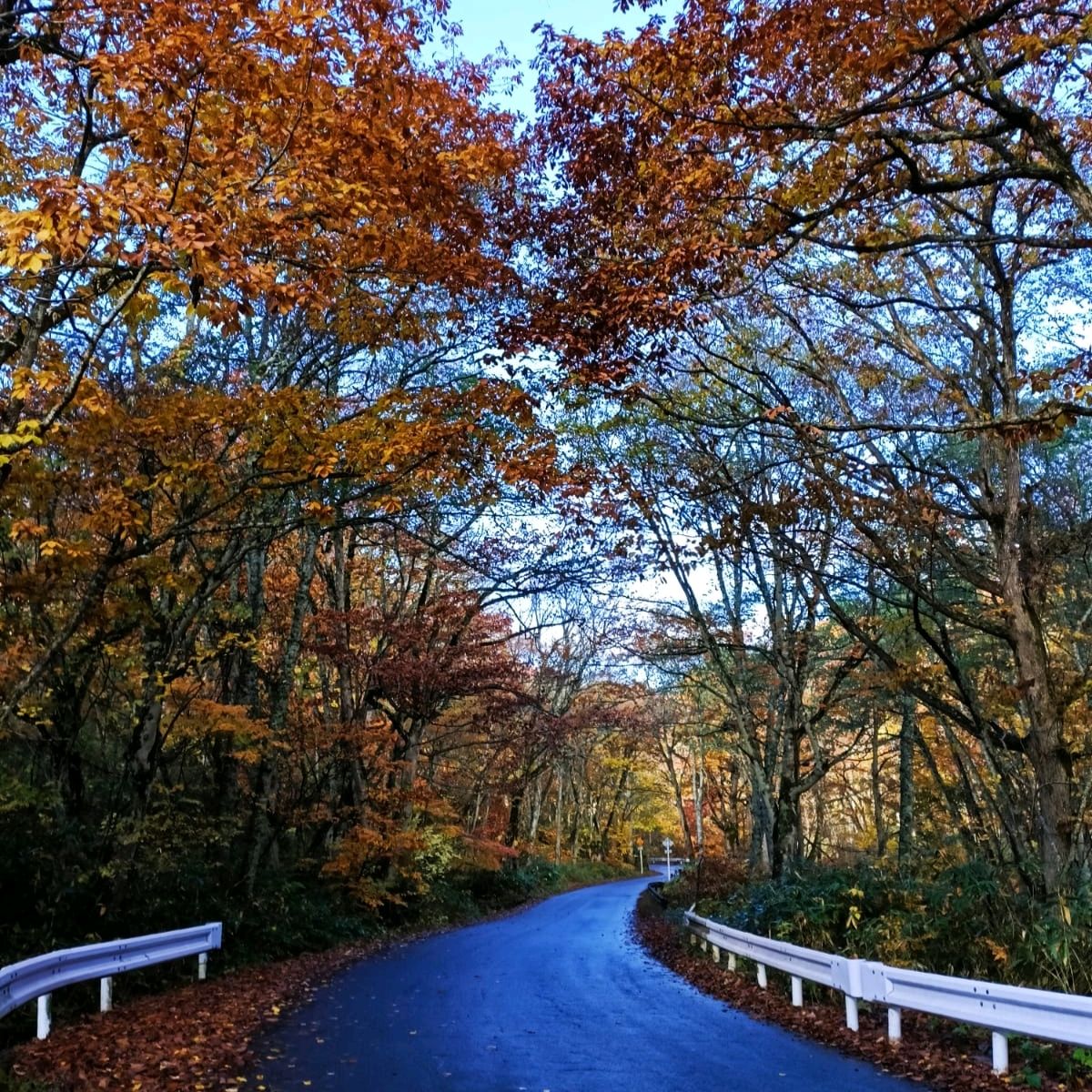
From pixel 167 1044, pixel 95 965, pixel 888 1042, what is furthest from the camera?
pixel 95 965

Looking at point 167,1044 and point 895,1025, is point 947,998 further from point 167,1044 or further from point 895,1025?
point 167,1044

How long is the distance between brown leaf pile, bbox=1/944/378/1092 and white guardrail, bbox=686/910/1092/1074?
5.00m

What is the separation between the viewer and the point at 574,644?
1316 inches

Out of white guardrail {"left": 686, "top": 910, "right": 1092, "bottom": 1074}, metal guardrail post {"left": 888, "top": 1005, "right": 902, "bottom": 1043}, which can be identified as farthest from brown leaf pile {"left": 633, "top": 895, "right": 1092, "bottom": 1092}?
white guardrail {"left": 686, "top": 910, "right": 1092, "bottom": 1074}

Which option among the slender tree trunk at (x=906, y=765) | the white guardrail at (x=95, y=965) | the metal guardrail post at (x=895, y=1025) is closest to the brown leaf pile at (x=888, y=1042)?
the metal guardrail post at (x=895, y=1025)

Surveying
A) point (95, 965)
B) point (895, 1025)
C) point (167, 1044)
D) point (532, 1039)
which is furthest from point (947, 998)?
point (95, 965)

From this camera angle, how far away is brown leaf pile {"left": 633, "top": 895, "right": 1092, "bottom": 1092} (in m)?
5.80

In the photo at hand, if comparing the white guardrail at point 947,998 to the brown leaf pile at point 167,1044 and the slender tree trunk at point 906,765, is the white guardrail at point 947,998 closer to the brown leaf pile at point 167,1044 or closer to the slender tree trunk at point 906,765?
the brown leaf pile at point 167,1044

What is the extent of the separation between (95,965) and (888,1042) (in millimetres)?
7000

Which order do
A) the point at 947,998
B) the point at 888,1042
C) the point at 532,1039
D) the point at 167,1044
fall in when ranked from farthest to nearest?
the point at 532,1039
the point at 888,1042
the point at 167,1044
the point at 947,998

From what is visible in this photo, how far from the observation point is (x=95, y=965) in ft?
25.5

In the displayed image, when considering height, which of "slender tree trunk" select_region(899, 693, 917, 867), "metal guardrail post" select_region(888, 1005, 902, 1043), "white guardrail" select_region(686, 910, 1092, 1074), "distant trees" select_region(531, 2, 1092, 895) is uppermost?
"distant trees" select_region(531, 2, 1092, 895)

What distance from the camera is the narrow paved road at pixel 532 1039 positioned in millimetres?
5969

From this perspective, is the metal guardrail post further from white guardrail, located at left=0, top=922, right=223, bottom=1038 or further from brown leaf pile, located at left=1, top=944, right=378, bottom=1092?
white guardrail, located at left=0, top=922, right=223, bottom=1038
